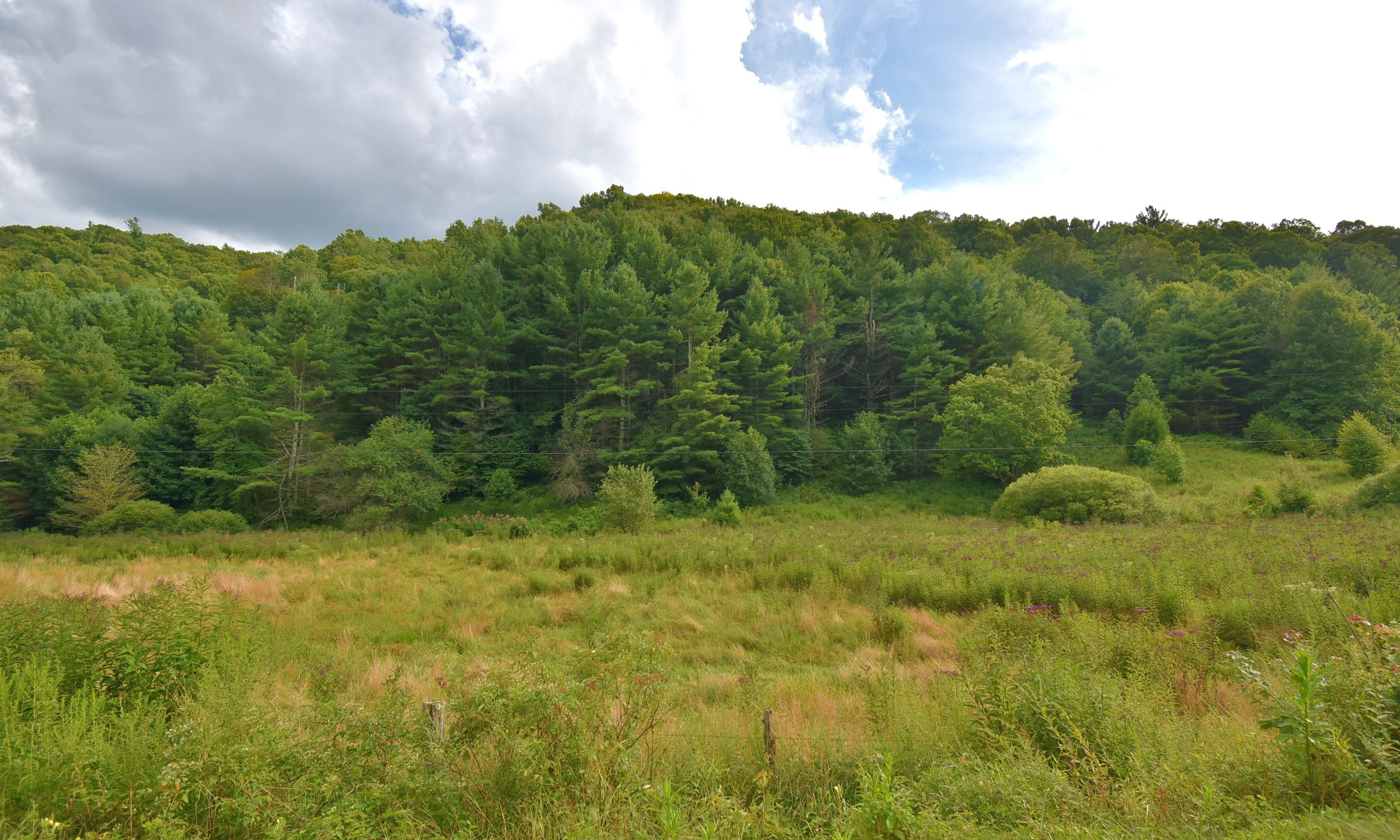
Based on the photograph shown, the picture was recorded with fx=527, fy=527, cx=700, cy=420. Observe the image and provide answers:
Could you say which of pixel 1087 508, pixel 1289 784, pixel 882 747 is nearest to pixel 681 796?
pixel 882 747

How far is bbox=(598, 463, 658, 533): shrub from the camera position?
70.9ft

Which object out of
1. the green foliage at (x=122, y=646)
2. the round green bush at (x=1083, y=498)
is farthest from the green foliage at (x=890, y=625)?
the round green bush at (x=1083, y=498)

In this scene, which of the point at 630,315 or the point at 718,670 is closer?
the point at 718,670

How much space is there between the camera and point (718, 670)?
784cm

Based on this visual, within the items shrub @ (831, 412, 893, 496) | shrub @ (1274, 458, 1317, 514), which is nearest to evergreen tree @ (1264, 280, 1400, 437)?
shrub @ (1274, 458, 1317, 514)

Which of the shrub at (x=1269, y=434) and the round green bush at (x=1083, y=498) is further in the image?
the shrub at (x=1269, y=434)

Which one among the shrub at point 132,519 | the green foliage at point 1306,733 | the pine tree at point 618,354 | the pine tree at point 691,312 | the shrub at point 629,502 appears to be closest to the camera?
the green foliage at point 1306,733

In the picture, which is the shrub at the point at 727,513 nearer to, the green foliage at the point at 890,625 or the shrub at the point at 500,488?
the shrub at the point at 500,488

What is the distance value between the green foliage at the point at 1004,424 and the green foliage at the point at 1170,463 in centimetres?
400

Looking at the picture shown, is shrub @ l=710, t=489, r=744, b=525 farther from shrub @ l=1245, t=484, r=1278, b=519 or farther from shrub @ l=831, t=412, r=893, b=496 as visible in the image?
shrub @ l=1245, t=484, r=1278, b=519

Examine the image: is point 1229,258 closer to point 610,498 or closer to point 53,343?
point 610,498

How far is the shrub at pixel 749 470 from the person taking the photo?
90.8 feet

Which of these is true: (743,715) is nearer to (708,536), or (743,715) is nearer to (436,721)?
(436,721)

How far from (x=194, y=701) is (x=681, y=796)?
4801 mm
